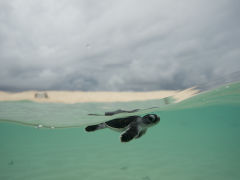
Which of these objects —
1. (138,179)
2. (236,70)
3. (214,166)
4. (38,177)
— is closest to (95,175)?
(138,179)

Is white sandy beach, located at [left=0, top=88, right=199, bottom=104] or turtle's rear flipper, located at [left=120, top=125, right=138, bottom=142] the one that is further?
white sandy beach, located at [left=0, top=88, right=199, bottom=104]

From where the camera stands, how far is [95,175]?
375 inches

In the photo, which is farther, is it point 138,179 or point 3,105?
point 3,105

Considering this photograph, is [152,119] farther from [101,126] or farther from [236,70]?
[236,70]

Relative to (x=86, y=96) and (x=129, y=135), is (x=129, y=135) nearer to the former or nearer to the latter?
(x=129, y=135)

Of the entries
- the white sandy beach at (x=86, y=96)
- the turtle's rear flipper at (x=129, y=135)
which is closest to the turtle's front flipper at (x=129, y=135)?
the turtle's rear flipper at (x=129, y=135)

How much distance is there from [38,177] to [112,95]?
6.57 meters

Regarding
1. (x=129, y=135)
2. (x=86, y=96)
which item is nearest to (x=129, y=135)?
(x=129, y=135)

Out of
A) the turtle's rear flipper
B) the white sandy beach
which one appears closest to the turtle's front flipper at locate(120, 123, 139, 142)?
the turtle's rear flipper

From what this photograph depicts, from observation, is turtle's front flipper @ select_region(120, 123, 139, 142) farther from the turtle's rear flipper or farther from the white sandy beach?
the white sandy beach

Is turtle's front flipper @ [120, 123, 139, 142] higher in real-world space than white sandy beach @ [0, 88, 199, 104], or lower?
lower

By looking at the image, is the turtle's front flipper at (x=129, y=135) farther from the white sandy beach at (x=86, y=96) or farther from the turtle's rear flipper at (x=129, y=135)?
the white sandy beach at (x=86, y=96)

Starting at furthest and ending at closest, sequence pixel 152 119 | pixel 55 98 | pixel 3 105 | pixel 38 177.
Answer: pixel 3 105
pixel 55 98
pixel 38 177
pixel 152 119

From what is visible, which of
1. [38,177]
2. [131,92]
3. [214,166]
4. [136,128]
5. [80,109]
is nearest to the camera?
[136,128]
